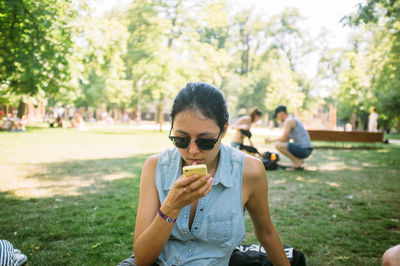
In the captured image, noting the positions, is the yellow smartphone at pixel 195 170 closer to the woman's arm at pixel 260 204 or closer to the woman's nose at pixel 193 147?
the woman's nose at pixel 193 147

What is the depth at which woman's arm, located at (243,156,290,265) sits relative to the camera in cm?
205

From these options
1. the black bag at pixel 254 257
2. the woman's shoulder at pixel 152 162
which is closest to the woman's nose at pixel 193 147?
the woman's shoulder at pixel 152 162

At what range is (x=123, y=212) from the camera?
4.76 meters

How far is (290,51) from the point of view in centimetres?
5519

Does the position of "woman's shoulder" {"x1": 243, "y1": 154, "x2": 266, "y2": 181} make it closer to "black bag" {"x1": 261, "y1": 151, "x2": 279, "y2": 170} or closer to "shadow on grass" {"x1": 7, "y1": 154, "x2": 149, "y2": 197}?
"shadow on grass" {"x1": 7, "y1": 154, "x2": 149, "y2": 197}

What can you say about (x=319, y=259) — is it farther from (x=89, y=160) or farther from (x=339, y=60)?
(x=339, y=60)

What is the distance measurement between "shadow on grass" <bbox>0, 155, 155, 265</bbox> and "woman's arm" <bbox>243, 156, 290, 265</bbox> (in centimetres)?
193

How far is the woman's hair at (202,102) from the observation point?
6.13 feet

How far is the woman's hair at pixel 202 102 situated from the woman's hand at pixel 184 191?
0.43m

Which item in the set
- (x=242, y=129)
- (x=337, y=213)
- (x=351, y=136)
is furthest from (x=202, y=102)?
(x=351, y=136)

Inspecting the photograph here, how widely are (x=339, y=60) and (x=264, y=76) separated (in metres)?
13.4

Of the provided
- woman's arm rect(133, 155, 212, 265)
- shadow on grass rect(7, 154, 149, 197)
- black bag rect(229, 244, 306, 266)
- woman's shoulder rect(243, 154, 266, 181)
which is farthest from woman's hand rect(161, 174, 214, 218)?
shadow on grass rect(7, 154, 149, 197)

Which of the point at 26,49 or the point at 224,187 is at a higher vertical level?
the point at 26,49

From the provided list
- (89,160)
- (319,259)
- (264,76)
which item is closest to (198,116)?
(319,259)
